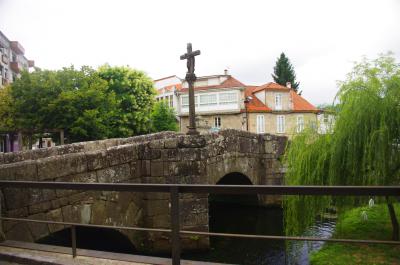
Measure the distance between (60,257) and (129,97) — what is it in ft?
72.7

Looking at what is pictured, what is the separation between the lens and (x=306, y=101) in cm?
3694

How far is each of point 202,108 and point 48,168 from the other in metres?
30.0

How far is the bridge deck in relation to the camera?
8.48ft

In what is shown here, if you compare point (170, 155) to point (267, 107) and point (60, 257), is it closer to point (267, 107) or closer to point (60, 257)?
point (60, 257)

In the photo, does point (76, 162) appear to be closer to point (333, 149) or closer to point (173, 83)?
point (333, 149)

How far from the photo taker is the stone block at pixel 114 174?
5.32 metres

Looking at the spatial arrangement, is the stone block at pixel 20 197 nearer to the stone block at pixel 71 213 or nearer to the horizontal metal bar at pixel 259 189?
the stone block at pixel 71 213

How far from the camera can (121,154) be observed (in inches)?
231

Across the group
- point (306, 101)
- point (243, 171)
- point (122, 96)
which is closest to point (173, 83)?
point (306, 101)

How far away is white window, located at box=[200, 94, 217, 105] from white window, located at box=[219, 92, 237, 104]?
0.67 meters

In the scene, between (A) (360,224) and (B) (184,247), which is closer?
(B) (184,247)

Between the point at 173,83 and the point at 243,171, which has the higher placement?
the point at 173,83

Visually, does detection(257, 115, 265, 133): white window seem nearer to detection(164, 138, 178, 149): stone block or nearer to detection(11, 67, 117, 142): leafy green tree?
detection(11, 67, 117, 142): leafy green tree

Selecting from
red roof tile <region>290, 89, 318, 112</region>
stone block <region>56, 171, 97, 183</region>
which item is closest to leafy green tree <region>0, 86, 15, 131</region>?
stone block <region>56, 171, 97, 183</region>
